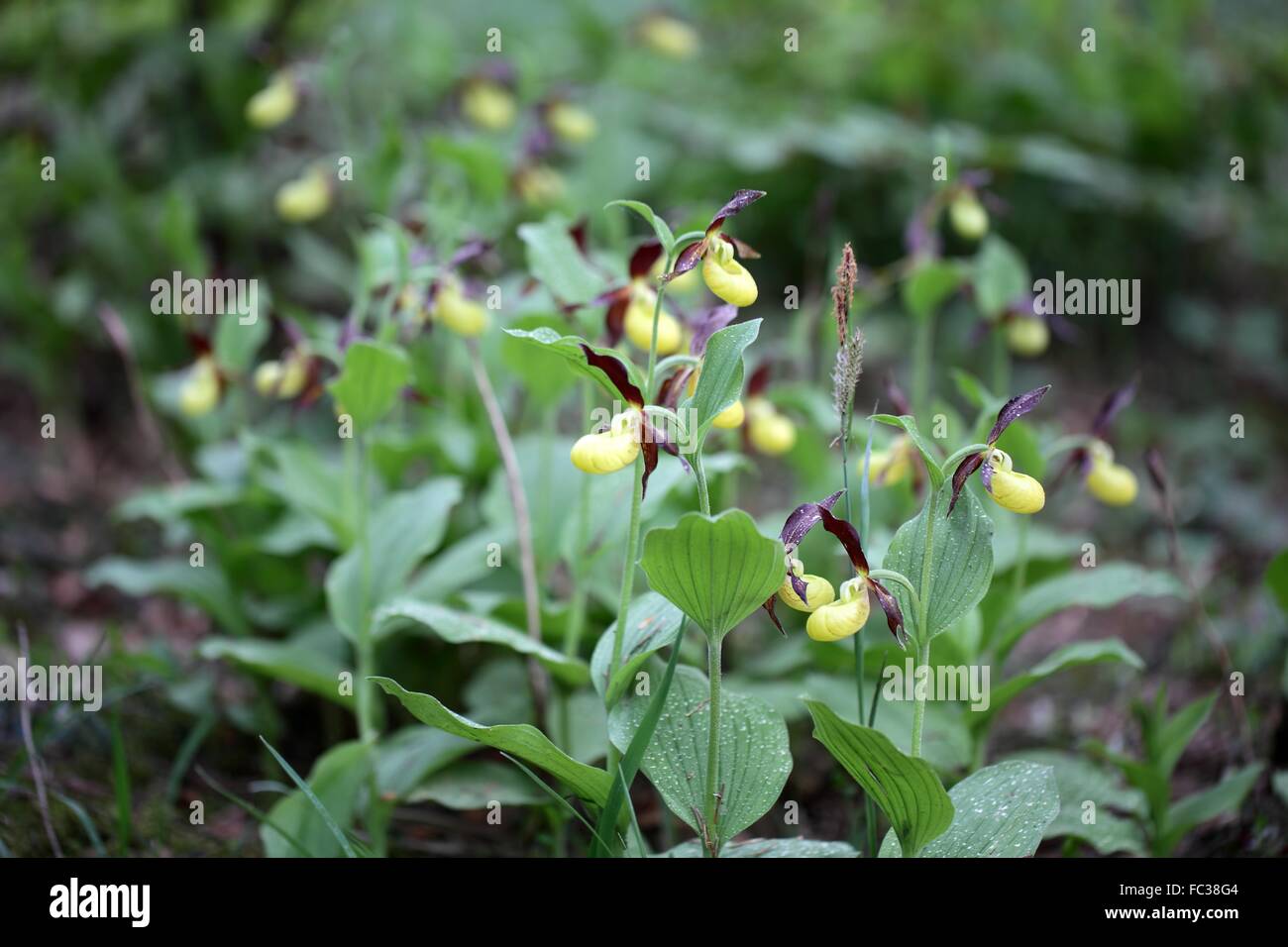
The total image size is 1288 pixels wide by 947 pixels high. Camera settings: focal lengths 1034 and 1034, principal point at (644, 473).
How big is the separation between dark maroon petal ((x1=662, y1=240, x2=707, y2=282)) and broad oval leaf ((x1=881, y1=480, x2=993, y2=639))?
12.5 inches

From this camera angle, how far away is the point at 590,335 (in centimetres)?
139

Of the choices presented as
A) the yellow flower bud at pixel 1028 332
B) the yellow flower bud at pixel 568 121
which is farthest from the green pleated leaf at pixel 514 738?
the yellow flower bud at pixel 568 121

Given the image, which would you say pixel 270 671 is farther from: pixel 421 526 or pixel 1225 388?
pixel 1225 388

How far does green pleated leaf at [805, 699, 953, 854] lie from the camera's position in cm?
94

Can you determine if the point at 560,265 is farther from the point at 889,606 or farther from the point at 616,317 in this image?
the point at 889,606

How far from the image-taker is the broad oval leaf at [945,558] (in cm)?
98

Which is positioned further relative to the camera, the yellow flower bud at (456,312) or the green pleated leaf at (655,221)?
the yellow flower bud at (456,312)

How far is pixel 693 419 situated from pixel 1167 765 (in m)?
0.84

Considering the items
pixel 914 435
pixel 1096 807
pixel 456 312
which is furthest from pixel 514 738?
pixel 1096 807

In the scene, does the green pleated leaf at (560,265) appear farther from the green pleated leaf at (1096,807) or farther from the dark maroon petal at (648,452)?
the green pleated leaf at (1096,807)

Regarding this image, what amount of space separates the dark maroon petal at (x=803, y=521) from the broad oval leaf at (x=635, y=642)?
164 mm

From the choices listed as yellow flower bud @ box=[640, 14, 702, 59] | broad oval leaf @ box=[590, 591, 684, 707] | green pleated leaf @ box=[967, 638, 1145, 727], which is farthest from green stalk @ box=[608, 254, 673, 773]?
yellow flower bud @ box=[640, 14, 702, 59]

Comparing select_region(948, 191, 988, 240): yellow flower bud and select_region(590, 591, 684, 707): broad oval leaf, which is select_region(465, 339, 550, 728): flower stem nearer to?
select_region(590, 591, 684, 707): broad oval leaf
